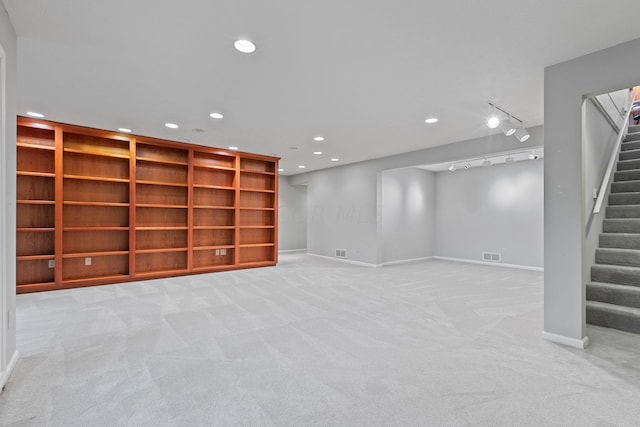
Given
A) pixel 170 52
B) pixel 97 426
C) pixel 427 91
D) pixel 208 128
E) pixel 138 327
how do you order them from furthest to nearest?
pixel 208 128, pixel 427 91, pixel 138 327, pixel 170 52, pixel 97 426

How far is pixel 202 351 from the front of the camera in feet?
8.55

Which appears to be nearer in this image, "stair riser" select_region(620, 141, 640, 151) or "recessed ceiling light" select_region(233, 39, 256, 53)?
"recessed ceiling light" select_region(233, 39, 256, 53)

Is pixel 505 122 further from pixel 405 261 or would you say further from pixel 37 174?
pixel 37 174

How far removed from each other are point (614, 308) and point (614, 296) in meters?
0.20

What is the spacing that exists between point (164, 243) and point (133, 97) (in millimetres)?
3095

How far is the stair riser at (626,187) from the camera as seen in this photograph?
4.38m

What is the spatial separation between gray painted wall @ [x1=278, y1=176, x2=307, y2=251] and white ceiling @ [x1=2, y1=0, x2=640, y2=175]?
18.0 feet

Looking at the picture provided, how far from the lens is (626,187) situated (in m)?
4.46

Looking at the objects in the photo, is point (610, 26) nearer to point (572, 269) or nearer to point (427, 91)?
point (427, 91)

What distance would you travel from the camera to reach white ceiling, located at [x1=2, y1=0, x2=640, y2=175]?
207 centimetres

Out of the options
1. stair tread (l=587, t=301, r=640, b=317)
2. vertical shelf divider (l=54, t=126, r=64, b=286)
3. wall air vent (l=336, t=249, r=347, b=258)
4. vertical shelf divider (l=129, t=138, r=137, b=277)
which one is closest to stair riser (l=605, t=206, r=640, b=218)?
stair tread (l=587, t=301, r=640, b=317)

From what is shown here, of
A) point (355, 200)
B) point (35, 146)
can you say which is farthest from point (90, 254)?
point (355, 200)

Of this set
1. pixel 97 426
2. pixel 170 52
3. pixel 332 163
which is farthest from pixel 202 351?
pixel 332 163

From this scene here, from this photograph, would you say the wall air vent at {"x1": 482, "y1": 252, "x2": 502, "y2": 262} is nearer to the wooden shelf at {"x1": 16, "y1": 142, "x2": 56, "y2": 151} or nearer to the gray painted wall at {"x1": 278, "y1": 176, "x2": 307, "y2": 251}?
the gray painted wall at {"x1": 278, "y1": 176, "x2": 307, "y2": 251}
